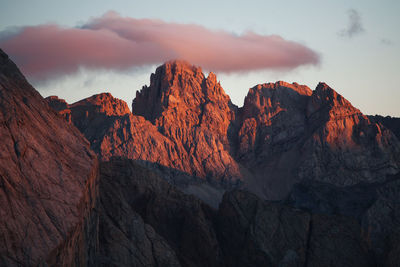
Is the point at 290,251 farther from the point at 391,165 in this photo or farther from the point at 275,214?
the point at 391,165

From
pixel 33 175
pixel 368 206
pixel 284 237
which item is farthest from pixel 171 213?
pixel 368 206

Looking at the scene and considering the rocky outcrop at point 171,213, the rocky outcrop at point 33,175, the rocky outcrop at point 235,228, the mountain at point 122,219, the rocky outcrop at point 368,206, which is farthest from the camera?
the rocky outcrop at point 368,206

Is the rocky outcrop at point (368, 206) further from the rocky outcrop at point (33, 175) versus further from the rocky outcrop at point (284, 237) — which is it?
the rocky outcrop at point (33, 175)

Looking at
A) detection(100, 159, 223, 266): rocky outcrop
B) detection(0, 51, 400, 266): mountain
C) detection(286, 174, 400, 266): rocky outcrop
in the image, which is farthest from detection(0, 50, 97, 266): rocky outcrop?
detection(286, 174, 400, 266): rocky outcrop

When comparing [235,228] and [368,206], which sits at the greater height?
[368,206]

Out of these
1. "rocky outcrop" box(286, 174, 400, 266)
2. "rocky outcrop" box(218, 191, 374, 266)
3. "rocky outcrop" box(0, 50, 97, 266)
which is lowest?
"rocky outcrop" box(0, 50, 97, 266)

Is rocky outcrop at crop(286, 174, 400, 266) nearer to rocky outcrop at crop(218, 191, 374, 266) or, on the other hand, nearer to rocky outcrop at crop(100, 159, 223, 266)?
rocky outcrop at crop(218, 191, 374, 266)

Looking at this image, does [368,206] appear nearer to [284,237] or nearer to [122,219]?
[284,237]

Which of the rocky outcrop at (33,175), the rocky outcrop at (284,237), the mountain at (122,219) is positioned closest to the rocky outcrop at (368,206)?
the mountain at (122,219)

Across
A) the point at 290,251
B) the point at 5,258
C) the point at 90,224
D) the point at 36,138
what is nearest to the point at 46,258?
the point at 5,258
